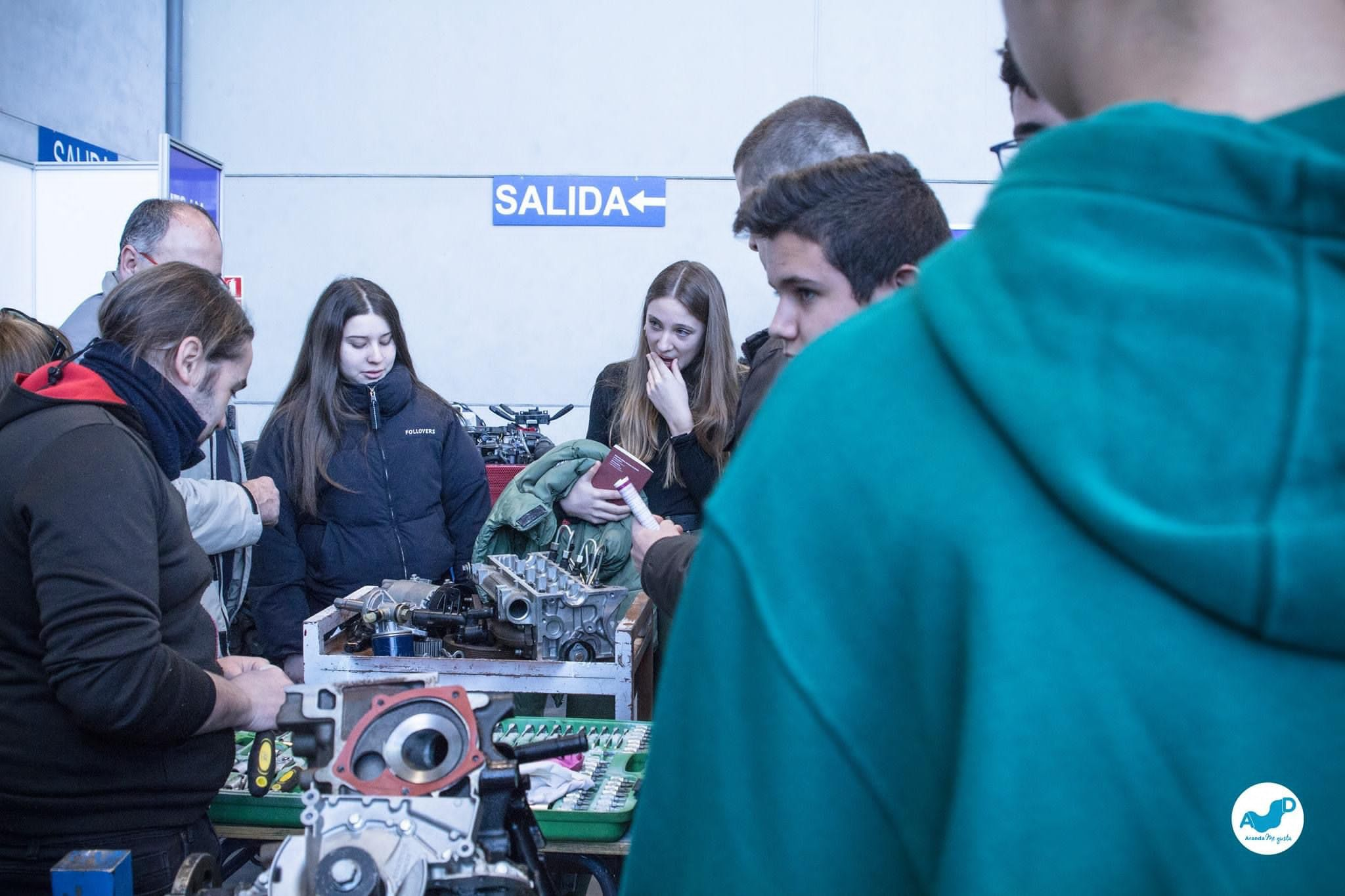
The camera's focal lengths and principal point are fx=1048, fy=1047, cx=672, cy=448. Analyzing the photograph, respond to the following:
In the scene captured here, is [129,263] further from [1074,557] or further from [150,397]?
[1074,557]

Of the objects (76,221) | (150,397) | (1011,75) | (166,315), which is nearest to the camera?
(1011,75)

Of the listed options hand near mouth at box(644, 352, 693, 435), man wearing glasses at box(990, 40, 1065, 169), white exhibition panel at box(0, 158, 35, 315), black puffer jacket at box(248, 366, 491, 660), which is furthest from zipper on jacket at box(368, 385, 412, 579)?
white exhibition panel at box(0, 158, 35, 315)

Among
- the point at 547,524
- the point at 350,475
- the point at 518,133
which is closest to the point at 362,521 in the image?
the point at 350,475

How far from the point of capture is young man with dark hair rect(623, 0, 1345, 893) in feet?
1.49

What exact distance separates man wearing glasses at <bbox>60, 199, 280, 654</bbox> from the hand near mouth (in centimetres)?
124

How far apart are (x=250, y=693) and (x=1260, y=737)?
1896mm

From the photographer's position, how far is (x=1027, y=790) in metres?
0.48

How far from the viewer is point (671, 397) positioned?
3.42m

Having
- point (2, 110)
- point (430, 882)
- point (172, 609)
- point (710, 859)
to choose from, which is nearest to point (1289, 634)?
point (710, 859)

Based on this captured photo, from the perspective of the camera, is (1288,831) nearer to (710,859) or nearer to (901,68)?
(710,859)

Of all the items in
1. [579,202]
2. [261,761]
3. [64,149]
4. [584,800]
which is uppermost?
[64,149]

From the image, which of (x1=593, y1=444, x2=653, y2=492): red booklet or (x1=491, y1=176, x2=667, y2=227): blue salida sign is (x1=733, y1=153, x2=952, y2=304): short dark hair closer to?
(x1=593, y1=444, x2=653, y2=492): red booklet

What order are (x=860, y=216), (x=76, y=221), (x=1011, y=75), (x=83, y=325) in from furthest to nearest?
(x=76, y=221), (x=83, y=325), (x=860, y=216), (x=1011, y=75)

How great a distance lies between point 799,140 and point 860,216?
2.77ft
